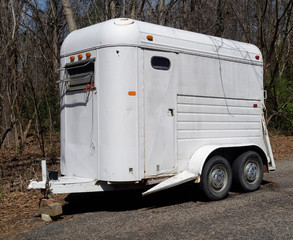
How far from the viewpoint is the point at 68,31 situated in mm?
12477

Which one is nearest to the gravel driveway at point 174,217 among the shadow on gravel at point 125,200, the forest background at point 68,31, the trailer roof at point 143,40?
the shadow on gravel at point 125,200

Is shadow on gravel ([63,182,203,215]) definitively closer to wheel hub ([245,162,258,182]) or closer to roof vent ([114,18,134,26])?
wheel hub ([245,162,258,182])

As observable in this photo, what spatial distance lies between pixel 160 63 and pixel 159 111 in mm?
772

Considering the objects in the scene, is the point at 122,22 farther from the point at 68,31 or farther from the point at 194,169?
the point at 68,31

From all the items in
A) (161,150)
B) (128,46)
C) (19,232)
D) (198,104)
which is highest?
(128,46)

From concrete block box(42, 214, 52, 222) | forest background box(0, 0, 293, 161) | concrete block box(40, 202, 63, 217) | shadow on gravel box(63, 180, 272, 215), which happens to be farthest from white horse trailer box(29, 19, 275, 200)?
forest background box(0, 0, 293, 161)

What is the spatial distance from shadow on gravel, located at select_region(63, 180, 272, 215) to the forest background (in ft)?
9.76

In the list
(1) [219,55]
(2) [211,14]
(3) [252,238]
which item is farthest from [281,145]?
(3) [252,238]

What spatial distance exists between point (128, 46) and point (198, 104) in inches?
65.8

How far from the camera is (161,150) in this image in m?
5.87

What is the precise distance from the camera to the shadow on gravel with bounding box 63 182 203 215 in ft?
20.2

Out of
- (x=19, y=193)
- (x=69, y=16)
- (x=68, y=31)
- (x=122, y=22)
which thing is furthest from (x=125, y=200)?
(x=68, y=31)

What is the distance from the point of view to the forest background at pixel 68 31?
984 centimetres

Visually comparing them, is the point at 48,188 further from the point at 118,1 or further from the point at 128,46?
the point at 118,1
